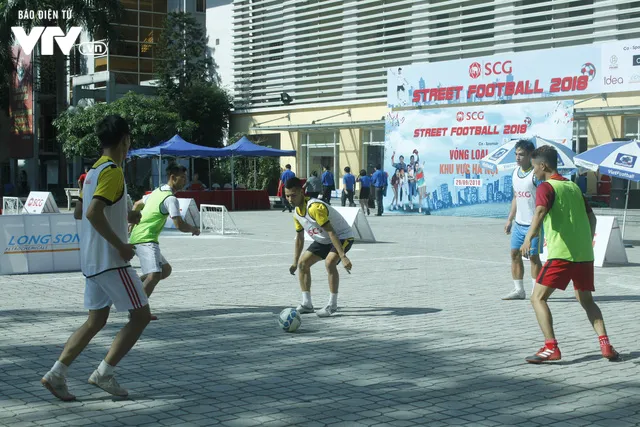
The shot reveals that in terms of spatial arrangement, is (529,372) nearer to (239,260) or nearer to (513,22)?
(239,260)

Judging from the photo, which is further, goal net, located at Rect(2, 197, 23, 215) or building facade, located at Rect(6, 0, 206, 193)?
building facade, located at Rect(6, 0, 206, 193)

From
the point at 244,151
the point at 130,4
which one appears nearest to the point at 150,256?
the point at 244,151

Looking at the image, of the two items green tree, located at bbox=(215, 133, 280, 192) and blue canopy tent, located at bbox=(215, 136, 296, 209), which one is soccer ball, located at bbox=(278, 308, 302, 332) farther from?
green tree, located at bbox=(215, 133, 280, 192)

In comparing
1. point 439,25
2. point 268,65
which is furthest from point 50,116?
point 439,25

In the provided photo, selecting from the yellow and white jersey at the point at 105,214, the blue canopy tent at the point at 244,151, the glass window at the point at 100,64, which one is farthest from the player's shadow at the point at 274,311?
the glass window at the point at 100,64

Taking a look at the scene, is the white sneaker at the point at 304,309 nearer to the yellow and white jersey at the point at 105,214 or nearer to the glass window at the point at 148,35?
the yellow and white jersey at the point at 105,214

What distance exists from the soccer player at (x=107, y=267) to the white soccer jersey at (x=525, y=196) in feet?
18.7

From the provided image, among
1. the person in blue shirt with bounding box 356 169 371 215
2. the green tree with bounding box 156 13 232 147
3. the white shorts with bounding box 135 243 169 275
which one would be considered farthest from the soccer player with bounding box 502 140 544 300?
the green tree with bounding box 156 13 232 147

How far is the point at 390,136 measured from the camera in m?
29.8

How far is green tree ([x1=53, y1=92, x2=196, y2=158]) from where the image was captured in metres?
37.8

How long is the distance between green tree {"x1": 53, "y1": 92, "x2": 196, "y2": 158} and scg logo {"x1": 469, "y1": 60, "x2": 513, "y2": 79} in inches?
587

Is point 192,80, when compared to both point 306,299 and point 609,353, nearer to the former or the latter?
point 306,299

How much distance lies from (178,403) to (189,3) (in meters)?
49.4

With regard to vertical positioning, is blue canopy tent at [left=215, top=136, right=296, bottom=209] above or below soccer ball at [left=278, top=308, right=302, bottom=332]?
above
